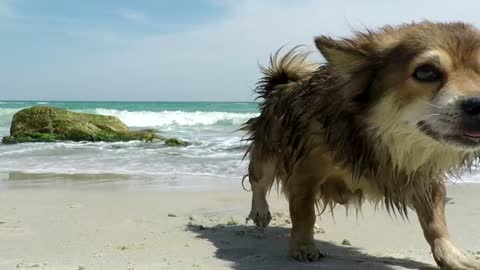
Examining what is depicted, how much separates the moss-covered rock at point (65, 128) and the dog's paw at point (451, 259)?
1292 cm

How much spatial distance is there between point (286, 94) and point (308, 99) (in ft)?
2.53

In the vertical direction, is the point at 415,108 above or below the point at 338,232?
above

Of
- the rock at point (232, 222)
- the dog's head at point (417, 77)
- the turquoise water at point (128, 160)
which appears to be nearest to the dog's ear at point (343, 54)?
the dog's head at point (417, 77)

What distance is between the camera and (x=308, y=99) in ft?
14.0

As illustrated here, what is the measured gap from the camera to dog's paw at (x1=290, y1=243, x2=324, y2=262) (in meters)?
4.06

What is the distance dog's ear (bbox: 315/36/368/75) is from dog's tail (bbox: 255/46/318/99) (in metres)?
1.48

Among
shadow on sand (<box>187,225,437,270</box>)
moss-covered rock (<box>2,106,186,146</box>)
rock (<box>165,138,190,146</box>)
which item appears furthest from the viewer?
moss-covered rock (<box>2,106,186,146</box>)

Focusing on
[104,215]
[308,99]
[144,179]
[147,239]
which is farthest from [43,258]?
[144,179]

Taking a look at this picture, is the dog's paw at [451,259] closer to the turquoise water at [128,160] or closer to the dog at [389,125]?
the dog at [389,125]

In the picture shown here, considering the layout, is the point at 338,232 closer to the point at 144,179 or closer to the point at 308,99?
the point at 308,99

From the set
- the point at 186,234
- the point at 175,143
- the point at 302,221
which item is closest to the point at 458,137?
the point at 302,221

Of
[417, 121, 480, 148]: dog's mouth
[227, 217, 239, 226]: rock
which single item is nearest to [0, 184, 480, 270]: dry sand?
[227, 217, 239, 226]: rock

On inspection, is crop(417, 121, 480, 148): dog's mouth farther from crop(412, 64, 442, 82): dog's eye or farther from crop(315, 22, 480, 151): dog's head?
crop(412, 64, 442, 82): dog's eye

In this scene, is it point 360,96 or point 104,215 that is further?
point 104,215
